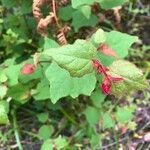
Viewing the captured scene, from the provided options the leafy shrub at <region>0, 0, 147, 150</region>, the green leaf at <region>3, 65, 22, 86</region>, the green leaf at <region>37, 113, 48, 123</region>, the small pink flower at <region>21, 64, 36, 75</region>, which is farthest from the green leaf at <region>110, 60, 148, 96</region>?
the green leaf at <region>37, 113, 48, 123</region>

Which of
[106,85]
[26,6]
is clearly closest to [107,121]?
[26,6]

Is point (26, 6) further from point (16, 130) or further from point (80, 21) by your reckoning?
point (16, 130)

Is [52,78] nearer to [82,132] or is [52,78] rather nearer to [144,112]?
[82,132]

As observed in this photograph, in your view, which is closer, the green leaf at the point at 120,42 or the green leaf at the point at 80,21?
the green leaf at the point at 120,42

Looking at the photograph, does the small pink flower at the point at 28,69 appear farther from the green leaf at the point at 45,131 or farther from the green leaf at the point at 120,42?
the green leaf at the point at 45,131

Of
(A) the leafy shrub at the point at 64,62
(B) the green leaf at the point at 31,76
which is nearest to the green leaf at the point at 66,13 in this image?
(A) the leafy shrub at the point at 64,62

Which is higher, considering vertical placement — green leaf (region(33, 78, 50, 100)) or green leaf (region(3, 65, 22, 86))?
green leaf (region(3, 65, 22, 86))

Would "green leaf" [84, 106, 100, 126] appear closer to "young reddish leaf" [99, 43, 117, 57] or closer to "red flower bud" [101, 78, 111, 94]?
"young reddish leaf" [99, 43, 117, 57]
